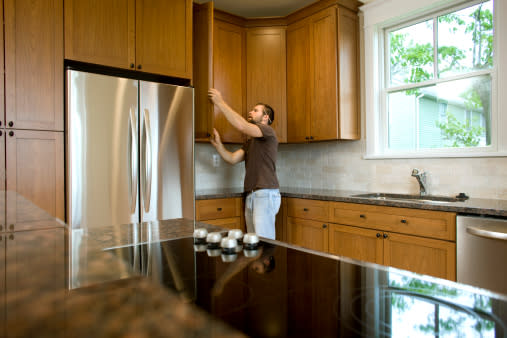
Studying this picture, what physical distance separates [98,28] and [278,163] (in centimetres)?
241

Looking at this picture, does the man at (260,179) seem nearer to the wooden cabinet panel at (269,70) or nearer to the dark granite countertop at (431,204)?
the dark granite countertop at (431,204)

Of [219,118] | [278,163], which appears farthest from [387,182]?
[219,118]

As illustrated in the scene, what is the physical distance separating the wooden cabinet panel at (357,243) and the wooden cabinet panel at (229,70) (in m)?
1.39

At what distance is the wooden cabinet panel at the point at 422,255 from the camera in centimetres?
219

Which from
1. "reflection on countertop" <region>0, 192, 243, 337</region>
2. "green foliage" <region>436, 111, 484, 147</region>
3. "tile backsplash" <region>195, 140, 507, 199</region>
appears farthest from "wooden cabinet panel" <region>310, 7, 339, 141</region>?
"reflection on countertop" <region>0, 192, 243, 337</region>

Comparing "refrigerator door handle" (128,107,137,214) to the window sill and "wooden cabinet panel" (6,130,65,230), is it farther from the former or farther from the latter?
the window sill

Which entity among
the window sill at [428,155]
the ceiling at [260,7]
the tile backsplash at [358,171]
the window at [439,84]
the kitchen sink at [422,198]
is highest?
the ceiling at [260,7]

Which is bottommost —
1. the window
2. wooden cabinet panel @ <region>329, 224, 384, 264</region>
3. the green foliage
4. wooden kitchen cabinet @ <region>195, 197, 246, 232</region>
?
wooden cabinet panel @ <region>329, 224, 384, 264</region>

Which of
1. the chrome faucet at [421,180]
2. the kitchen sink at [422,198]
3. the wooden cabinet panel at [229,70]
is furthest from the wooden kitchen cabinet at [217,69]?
the chrome faucet at [421,180]

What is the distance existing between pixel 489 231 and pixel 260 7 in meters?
2.95

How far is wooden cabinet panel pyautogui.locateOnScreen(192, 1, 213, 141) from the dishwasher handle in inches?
80.2

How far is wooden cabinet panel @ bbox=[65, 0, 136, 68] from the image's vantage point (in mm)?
2473

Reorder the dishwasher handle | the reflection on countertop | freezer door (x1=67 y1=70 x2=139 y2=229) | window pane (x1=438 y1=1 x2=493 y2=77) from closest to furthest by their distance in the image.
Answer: the reflection on countertop
the dishwasher handle
freezer door (x1=67 y1=70 x2=139 y2=229)
window pane (x1=438 y1=1 x2=493 y2=77)

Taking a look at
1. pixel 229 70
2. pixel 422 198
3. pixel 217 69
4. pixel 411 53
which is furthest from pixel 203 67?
pixel 422 198
